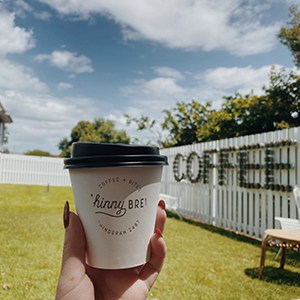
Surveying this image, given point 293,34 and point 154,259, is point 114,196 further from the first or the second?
point 293,34

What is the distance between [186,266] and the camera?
11.9 feet

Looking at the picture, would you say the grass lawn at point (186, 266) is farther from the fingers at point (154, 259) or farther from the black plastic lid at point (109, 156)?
the black plastic lid at point (109, 156)

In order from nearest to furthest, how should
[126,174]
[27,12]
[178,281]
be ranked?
1. [126,174]
2. [178,281]
3. [27,12]

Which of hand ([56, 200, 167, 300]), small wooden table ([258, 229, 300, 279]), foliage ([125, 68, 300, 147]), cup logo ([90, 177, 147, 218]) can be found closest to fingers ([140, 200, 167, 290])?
hand ([56, 200, 167, 300])

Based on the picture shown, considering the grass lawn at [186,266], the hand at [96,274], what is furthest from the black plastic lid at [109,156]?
the grass lawn at [186,266]

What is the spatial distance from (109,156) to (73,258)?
280mm

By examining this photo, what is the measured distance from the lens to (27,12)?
24.3 feet

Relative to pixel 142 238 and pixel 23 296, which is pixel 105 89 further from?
pixel 142 238

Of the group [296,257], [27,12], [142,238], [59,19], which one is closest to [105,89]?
[59,19]

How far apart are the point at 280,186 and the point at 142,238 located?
15.2 feet

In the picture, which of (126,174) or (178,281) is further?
(178,281)

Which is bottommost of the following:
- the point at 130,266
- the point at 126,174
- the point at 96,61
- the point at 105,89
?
the point at 130,266

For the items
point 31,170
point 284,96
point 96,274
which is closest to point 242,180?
point 96,274

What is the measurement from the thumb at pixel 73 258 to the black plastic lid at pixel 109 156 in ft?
0.51
